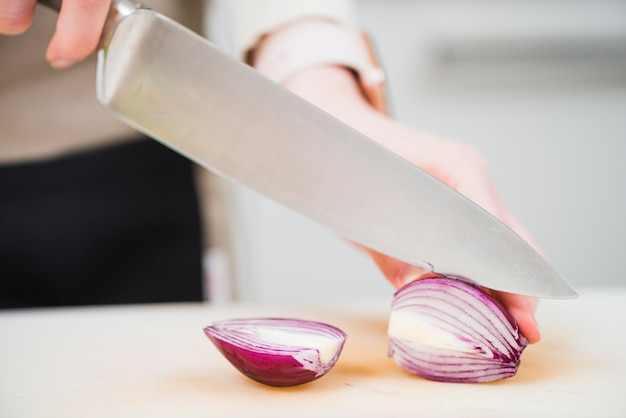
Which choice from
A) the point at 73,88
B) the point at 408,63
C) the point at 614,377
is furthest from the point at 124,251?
the point at 408,63

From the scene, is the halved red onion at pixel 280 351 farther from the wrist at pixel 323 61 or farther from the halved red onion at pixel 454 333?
the wrist at pixel 323 61

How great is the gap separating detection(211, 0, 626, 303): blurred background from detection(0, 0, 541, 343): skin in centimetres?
102

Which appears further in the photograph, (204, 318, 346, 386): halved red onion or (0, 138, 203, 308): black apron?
(0, 138, 203, 308): black apron

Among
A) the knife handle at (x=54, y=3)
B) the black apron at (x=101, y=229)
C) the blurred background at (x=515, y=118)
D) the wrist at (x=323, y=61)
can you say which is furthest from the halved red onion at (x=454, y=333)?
the blurred background at (x=515, y=118)

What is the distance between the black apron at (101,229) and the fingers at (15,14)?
434mm

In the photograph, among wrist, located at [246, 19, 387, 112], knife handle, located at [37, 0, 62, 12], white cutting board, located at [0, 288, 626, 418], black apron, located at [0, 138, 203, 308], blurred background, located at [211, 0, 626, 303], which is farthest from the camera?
blurred background, located at [211, 0, 626, 303]

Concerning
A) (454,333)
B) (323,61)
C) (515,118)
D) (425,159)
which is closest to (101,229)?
(323,61)

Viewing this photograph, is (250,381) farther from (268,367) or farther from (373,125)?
(373,125)

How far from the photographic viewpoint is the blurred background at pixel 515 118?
74.6 inches

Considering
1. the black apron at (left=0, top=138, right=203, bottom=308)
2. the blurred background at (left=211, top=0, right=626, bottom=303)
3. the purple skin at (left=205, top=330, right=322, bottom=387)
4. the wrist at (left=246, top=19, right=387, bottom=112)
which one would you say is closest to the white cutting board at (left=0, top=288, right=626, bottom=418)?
the purple skin at (left=205, top=330, right=322, bottom=387)

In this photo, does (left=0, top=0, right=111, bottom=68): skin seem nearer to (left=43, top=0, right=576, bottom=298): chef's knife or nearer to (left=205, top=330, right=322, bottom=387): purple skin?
(left=43, top=0, right=576, bottom=298): chef's knife

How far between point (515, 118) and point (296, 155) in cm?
144

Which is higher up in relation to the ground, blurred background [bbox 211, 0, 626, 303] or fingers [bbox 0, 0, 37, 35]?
blurred background [bbox 211, 0, 626, 303]

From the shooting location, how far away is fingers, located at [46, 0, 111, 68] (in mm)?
→ 649
